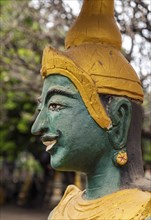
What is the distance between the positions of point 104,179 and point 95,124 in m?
0.30

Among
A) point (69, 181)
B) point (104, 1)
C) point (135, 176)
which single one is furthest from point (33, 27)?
point (69, 181)

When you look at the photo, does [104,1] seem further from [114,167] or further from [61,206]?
[61,206]

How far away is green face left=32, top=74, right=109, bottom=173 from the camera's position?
2414 mm

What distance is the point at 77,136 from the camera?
94.9 inches

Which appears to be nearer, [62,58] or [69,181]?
[62,58]

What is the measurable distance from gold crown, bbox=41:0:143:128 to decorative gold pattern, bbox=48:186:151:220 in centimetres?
38

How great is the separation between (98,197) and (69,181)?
10004 millimetres

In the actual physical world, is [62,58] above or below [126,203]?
above

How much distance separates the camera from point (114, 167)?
2.46 metres

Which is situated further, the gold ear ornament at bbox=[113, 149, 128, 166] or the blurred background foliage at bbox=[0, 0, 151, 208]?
the blurred background foliage at bbox=[0, 0, 151, 208]

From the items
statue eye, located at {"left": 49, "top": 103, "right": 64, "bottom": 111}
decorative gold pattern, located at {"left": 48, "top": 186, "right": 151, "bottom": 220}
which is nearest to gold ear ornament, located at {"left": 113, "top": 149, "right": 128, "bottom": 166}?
decorative gold pattern, located at {"left": 48, "top": 186, "right": 151, "bottom": 220}

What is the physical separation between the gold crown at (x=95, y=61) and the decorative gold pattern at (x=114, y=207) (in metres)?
0.38

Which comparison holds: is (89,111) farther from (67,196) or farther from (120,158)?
(67,196)

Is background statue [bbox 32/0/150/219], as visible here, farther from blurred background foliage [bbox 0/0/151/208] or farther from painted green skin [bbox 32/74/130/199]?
blurred background foliage [bbox 0/0/151/208]
